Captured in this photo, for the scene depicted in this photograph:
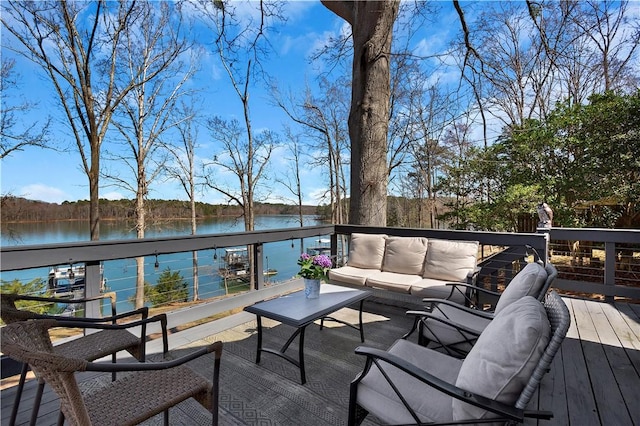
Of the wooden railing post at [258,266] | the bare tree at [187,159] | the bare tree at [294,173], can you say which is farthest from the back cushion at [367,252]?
the bare tree at [294,173]

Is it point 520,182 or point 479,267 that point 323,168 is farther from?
point 479,267

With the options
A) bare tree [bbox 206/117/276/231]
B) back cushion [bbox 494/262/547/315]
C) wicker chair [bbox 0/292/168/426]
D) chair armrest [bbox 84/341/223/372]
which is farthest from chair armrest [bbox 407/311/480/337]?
bare tree [bbox 206/117/276/231]

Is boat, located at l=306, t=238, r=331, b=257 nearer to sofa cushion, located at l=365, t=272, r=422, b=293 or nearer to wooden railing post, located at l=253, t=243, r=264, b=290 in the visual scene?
wooden railing post, located at l=253, t=243, r=264, b=290

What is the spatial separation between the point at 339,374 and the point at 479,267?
2250mm

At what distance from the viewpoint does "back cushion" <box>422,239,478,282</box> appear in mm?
3523

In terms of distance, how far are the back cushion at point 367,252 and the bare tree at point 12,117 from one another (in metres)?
8.29

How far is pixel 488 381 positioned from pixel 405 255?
2.75m

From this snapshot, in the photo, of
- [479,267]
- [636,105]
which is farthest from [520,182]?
[479,267]

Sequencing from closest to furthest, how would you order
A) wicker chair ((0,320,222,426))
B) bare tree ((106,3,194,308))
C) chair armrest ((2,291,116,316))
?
wicker chair ((0,320,222,426)) → chair armrest ((2,291,116,316)) → bare tree ((106,3,194,308))

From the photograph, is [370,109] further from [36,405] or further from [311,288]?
[36,405]

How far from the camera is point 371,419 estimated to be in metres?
1.97

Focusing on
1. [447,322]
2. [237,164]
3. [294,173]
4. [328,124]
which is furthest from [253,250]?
[294,173]

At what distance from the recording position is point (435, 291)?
10.8ft

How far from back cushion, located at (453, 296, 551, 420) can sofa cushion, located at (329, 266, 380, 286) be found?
2.46 metres
